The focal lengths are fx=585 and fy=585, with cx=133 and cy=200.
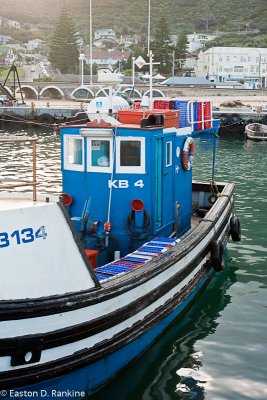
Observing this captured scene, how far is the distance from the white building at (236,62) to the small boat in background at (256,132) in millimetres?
88231

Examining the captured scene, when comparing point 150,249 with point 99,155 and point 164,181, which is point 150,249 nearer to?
point 164,181

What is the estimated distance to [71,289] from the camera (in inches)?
259

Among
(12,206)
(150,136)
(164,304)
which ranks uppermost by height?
(150,136)

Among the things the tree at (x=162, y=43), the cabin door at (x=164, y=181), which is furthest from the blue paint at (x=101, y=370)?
the tree at (x=162, y=43)

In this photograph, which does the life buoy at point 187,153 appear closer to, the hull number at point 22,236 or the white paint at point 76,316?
the white paint at point 76,316

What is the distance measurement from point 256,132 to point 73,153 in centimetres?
3199

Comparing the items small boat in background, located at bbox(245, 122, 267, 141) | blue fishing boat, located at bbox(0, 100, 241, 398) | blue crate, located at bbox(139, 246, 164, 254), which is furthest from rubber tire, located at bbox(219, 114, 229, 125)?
blue crate, located at bbox(139, 246, 164, 254)

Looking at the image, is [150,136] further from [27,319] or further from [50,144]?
[50,144]

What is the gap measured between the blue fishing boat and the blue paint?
0.05 ft

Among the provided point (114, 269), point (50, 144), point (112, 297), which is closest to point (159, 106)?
point (114, 269)

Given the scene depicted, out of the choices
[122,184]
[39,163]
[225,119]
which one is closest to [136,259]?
[122,184]

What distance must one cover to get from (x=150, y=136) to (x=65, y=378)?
4088 mm

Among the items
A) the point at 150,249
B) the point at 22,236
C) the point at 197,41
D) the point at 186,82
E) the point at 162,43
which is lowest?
the point at 150,249

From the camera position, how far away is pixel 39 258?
639cm
